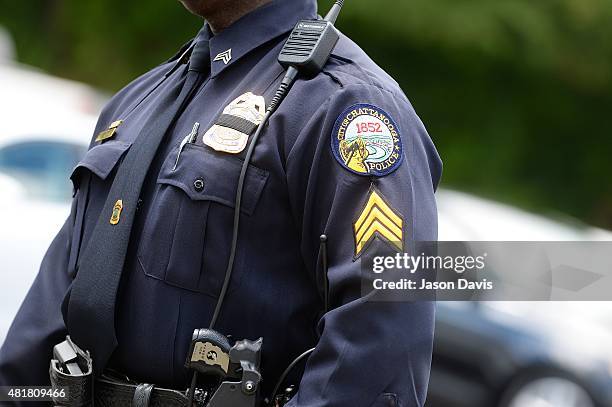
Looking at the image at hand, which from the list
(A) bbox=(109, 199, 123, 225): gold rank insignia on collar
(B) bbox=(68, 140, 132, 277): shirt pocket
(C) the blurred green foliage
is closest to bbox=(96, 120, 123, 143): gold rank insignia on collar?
(B) bbox=(68, 140, 132, 277): shirt pocket

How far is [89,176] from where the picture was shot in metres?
2.37

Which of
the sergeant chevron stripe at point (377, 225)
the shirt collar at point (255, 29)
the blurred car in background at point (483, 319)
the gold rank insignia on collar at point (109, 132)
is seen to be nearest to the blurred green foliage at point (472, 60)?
the blurred car in background at point (483, 319)

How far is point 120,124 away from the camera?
2.45m

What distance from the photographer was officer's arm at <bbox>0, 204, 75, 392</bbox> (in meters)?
2.40

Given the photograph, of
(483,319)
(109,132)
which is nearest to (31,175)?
(483,319)

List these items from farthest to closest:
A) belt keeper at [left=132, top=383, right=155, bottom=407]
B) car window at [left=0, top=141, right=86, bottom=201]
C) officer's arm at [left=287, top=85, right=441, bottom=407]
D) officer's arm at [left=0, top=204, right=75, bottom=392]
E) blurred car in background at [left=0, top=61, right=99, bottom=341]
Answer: car window at [left=0, top=141, right=86, bottom=201] → blurred car in background at [left=0, top=61, right=99, bottom=341] → officer's arm at [left=0, top=204, right=75, bottom=392] → belt keeper at [left=132, top=383, right=155, bottom=407] → officer's arm at [left=287, top=85, right=441, bottom=407]

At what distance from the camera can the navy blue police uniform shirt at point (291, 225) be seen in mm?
1936

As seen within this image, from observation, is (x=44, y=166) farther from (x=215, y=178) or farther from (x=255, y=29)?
(x=215, y=178)

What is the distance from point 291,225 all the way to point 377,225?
20 centimetres

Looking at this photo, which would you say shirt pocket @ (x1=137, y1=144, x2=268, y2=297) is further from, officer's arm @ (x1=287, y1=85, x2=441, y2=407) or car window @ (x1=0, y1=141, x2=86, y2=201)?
car window @ (x1=0, y1=141, x2=86, y2=201)

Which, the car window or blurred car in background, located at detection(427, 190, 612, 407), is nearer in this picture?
the car window

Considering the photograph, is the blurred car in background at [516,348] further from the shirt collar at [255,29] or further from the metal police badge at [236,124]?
A: the metal police badge at [236,124]

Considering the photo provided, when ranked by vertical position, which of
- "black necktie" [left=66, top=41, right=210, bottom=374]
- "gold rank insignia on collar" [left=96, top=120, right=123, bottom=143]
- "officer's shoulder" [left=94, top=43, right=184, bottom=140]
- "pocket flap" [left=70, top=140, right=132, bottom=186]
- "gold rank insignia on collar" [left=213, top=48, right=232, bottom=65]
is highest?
"gold rank insignia on collar" [left=213, top=48, right=232, bottom=65]

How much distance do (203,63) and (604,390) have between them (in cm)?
549
